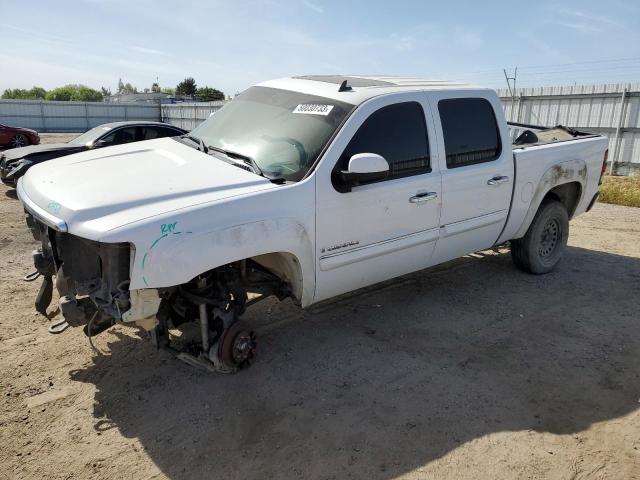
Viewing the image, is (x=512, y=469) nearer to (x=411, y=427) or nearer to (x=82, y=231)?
(x=411, y=427)

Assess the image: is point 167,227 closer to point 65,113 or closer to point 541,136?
point 541,136

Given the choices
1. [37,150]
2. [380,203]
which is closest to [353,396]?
[380,203]

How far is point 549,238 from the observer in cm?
619

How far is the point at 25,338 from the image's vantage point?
426cm

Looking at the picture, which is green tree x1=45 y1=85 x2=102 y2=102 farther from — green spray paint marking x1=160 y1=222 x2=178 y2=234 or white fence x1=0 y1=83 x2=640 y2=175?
green spray paint marking x1=160 y1=222 x2=178 y2=234

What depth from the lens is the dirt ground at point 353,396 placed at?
116 inches

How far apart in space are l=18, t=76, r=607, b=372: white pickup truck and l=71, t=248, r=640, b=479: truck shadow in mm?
388

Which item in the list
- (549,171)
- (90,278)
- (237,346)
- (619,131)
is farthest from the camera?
(619,131)

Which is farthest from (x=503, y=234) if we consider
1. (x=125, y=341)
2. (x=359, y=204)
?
(x=125, y=341)

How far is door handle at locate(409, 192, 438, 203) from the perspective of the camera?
165 inches

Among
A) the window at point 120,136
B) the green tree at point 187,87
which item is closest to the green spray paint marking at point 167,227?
the window at point 120,136

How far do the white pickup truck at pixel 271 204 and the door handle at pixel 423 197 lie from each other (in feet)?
0.05

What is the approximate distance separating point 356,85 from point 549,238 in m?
3.31

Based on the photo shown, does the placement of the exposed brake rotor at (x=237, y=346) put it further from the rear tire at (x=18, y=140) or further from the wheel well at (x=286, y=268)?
the rear tire at (x=18, y=140)
